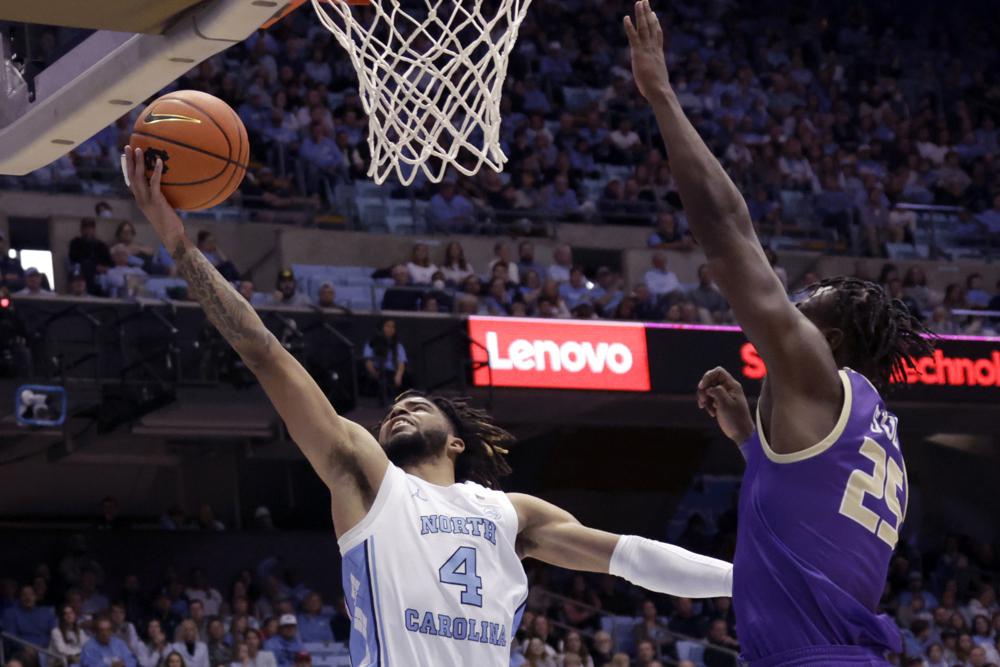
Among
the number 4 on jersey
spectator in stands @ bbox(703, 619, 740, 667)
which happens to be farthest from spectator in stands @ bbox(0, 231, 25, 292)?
the number 4 on jersey

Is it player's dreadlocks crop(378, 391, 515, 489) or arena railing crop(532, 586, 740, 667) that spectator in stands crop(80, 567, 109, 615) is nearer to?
arena railing crop(532, 586, 740, 667)

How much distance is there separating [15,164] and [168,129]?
2.71ft

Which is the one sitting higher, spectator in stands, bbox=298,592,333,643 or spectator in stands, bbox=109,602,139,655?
spectator in stands, bbox=109,602,139,655

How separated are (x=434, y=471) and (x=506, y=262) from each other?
997 cm

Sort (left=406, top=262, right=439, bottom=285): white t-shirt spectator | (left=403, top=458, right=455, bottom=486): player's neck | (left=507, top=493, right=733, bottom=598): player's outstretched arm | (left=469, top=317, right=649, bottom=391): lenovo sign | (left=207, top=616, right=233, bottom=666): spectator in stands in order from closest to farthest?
(left=507, top=493, right=733, bottom=598): player's outstretched arm → (left=403, top=458, right=455, bottom=486): player's neck → (left=207, top=616, right=233, bottom=666): spectator in stands → (left=469, top=317, right=649, bottom=391): lenovo sign → (left=406, top=262, right=439, bottom=285): white t-shirt spectator

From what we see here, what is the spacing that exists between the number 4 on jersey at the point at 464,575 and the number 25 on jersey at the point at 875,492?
1346 millimetres

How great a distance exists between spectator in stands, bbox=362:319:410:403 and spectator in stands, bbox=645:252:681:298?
10.4ft

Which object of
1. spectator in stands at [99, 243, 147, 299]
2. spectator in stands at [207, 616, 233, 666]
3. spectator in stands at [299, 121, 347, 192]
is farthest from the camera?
spectator in stands at [299, 121, 347, 192]

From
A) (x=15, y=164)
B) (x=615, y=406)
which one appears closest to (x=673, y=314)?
(x=615, y=406)

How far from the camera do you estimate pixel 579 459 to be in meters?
17.0

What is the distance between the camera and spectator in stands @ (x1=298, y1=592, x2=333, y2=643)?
1240 centimetres

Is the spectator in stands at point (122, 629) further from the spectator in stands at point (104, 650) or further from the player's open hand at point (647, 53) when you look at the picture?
the player's open hand at point (647, 53)

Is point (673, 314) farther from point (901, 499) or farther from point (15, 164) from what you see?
point (901, 499)

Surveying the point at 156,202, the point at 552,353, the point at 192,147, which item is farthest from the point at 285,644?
the point at 156,202
